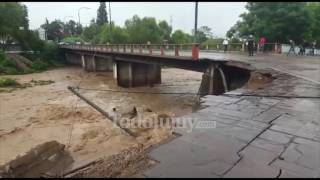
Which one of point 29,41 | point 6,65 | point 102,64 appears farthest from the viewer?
point 29,41

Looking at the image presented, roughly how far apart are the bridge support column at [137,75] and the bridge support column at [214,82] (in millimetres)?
18023

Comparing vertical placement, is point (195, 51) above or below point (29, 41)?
below

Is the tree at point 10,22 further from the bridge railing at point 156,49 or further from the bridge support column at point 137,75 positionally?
the bridge support column at point 137,75

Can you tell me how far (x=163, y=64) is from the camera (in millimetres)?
23906

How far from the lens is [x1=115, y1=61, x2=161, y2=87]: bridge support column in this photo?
34469 mm

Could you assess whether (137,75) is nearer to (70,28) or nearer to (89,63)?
(89,63)

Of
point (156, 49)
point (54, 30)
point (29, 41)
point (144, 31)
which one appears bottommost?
point (156, 49)

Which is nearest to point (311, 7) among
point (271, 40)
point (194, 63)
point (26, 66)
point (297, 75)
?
point (271, 40)

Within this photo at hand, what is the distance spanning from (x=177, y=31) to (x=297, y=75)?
73.3m

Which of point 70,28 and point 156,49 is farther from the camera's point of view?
point 70,28

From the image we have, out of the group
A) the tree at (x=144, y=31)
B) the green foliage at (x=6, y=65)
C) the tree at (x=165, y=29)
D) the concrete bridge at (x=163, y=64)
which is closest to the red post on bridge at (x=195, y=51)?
the concrete bridge at (x=163, y=64)

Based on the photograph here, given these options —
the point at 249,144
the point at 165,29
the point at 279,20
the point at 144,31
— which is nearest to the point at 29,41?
the point at 144,31

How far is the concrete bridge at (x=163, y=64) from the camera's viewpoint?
16594mm

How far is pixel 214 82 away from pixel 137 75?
18.9m
